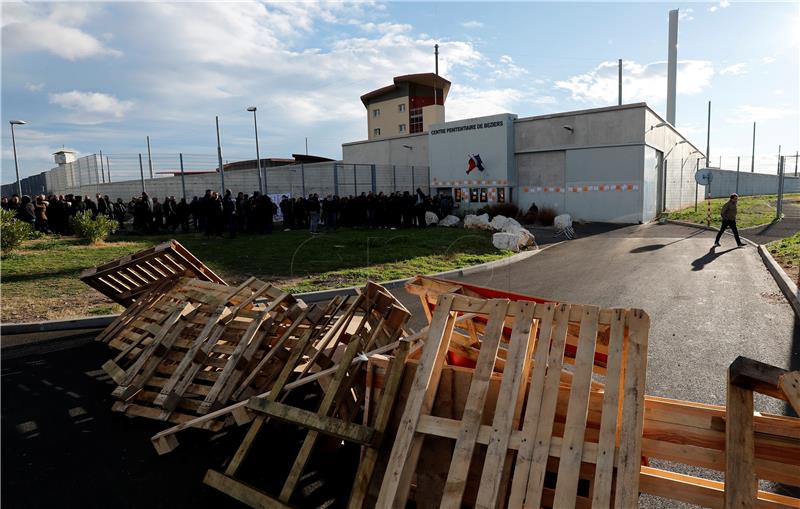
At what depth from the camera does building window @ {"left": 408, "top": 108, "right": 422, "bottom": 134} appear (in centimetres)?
4756

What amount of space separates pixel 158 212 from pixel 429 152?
1729cm

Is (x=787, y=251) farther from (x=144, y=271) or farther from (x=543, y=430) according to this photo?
(x=144, y=271)

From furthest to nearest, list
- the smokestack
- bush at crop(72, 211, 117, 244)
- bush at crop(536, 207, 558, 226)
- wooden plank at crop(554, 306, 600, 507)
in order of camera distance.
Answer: the smokestack → bush at crop(536, 207, 558, 226) → bush at crop(72, 211, 117, 244) → wooden plank at crop(554, 306, 600, 507)

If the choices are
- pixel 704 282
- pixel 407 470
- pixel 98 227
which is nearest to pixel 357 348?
pixel 407 470

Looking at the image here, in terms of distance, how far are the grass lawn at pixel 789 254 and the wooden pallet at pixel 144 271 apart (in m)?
11.4

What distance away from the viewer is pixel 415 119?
157ft

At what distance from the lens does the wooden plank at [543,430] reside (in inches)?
106

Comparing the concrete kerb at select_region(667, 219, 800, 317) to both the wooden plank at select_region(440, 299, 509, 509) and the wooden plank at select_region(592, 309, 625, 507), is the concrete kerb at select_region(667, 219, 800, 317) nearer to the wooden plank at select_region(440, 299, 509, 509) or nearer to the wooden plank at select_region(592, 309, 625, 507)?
the wooden plank at select_region(592, 309, 625, 507)

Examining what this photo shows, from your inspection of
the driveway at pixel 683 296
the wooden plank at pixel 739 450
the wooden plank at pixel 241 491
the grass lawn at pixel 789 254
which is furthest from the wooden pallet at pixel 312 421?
the grass lawn at pixel 789 254

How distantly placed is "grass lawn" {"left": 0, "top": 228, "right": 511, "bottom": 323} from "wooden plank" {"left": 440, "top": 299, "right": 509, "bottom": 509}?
6946 mm

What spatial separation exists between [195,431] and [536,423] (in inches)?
126

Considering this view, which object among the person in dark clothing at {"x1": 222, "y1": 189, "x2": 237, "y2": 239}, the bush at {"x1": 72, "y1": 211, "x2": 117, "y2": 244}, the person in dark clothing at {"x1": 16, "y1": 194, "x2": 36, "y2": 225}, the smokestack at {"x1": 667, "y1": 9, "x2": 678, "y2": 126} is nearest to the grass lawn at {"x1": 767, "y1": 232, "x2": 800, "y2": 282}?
the person in dark clothing at {"x1": 222, "y1": 189, "x2": 237, "y2": 239}

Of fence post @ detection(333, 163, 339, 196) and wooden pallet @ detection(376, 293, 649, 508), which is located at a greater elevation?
fence post @ detection(333, 163, 339, 196)

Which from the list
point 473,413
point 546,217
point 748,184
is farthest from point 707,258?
point 748,184
